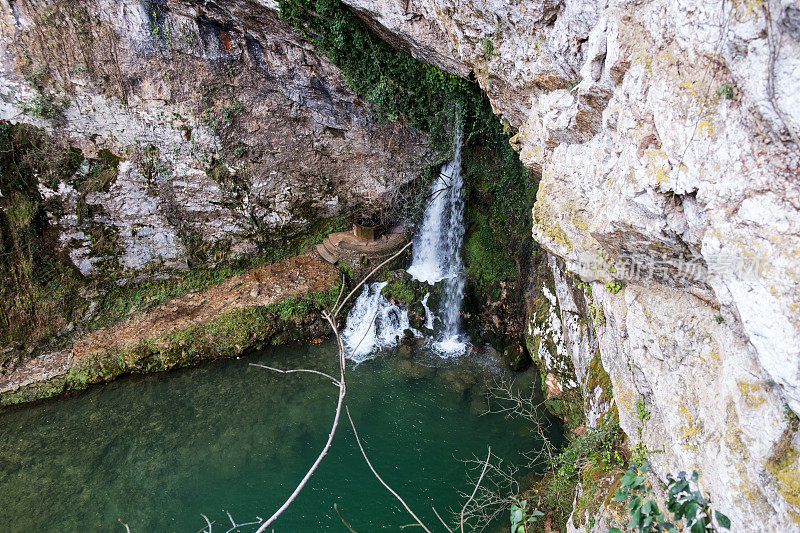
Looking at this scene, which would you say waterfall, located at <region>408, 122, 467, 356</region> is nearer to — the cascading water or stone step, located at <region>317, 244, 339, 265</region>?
the cascading water

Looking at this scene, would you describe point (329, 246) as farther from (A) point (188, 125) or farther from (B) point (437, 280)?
(A) point (188, 125)

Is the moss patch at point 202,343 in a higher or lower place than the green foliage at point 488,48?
lower

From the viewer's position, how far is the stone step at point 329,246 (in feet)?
33.2

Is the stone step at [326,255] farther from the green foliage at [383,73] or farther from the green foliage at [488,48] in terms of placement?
the green foliage at [488,48]

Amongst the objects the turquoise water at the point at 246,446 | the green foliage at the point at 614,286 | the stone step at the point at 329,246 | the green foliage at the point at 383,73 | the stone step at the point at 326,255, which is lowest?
the turquoise water at the point at 246,446

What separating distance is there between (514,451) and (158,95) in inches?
334

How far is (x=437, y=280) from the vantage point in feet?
32.3

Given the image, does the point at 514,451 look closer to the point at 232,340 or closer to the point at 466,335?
the point at 466,335

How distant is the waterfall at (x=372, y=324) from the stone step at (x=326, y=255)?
0.95 m

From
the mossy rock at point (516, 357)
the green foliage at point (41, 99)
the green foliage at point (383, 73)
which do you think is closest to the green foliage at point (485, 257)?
the mossy rock at point (516, 357)

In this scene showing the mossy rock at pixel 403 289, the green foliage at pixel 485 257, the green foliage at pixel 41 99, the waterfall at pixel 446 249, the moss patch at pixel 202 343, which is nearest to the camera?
the green foliage at pixel 41 99

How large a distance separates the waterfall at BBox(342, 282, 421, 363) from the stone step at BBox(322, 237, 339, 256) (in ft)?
3.56

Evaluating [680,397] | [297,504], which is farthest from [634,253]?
[297,504]

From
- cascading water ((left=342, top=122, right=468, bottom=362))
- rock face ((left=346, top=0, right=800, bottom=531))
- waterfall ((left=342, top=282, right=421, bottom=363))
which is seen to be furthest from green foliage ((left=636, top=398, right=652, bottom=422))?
waterfall ((left=342, top=282, right=421, bottom=363))
